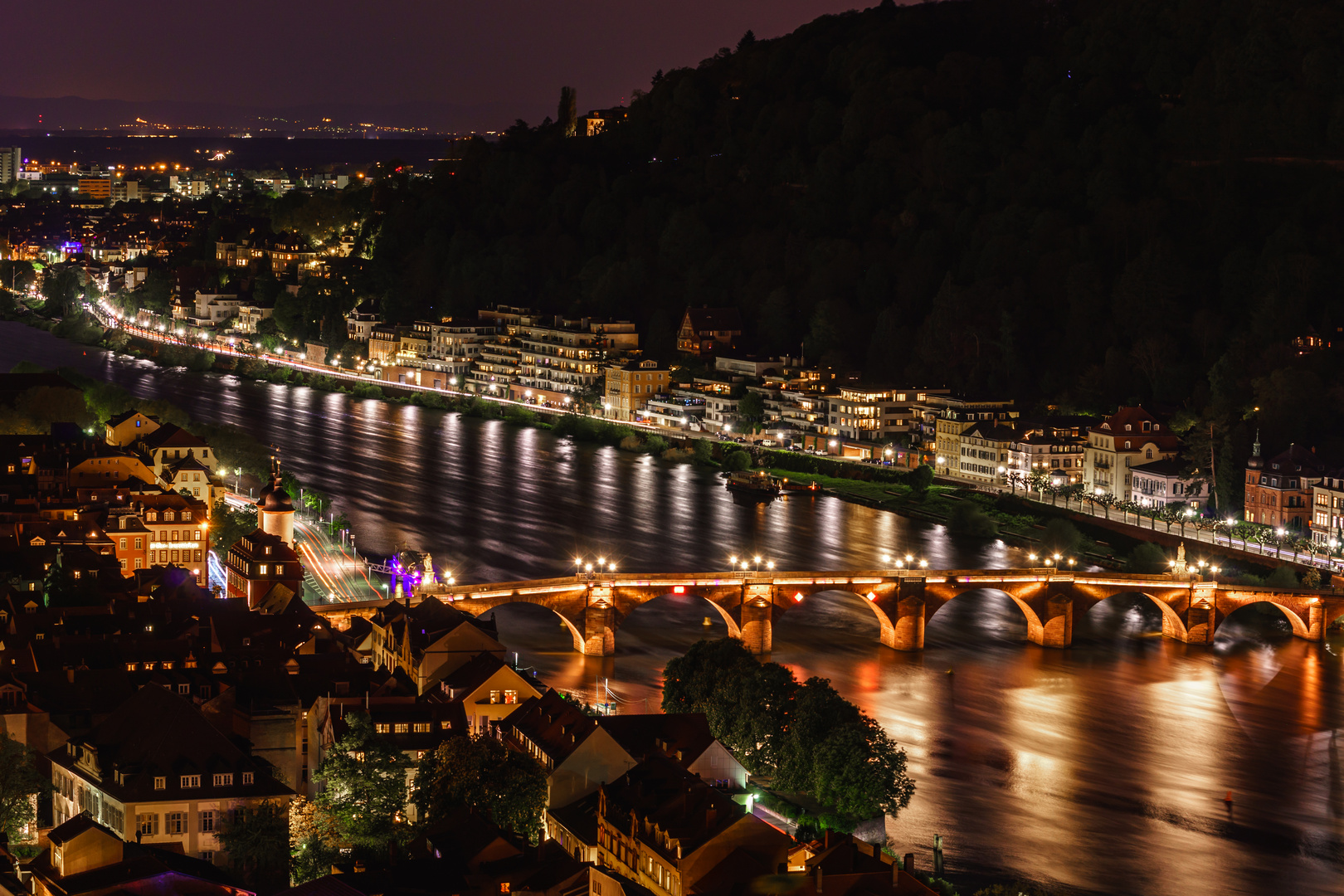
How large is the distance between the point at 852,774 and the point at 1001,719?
5690 millimetres

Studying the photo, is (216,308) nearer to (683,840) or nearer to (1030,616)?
(1030,616)

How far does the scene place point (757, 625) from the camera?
26.3 meters

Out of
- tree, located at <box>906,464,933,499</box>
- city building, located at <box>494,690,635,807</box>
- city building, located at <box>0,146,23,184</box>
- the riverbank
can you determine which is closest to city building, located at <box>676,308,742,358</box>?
the riverbank

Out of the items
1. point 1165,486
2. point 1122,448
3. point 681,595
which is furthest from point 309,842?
point 1122,448

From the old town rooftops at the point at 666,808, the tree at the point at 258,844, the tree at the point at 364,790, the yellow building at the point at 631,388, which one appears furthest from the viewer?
the yellow building at the point at 631,388

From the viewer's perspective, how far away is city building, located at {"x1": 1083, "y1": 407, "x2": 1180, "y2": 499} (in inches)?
1471

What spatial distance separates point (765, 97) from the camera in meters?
62.6

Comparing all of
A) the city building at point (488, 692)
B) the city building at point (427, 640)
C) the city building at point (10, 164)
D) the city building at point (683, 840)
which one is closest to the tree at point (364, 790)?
the city building at point (683, 840)

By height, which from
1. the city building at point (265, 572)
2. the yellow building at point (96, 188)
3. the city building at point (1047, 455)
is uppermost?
the yellow building at point (96, 188)

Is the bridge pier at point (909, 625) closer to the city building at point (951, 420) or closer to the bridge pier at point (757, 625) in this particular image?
the bridge pier at point (757, 625)

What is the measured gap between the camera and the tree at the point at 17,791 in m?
14.9

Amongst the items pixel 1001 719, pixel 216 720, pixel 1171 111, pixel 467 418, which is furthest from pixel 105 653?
pixel 1171 111

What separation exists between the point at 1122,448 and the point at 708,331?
54.4 ft

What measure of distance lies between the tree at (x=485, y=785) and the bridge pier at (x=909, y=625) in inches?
432
